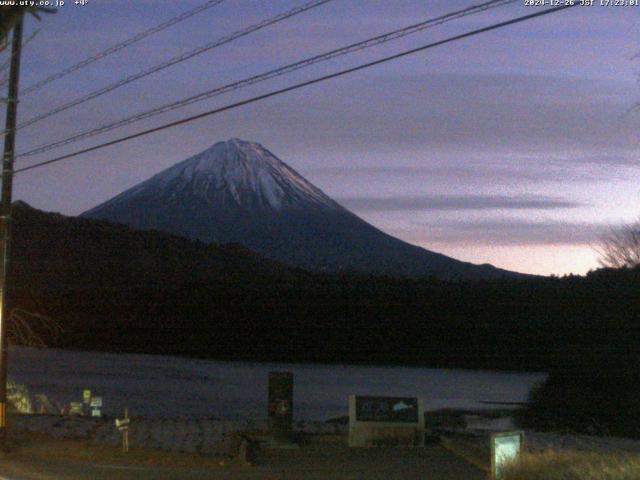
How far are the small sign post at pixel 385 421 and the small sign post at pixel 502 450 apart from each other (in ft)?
18.3

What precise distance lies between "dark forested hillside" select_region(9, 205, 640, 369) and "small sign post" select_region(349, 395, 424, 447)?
38.4m

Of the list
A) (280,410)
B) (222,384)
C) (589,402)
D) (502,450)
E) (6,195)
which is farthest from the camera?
(222,384)

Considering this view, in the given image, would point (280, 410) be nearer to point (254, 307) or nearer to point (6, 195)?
point (6, 195)

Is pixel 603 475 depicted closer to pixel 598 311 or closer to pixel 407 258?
pixel 598 311

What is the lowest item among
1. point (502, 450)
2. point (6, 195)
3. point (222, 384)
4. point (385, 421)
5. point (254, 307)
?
point (502, 450)

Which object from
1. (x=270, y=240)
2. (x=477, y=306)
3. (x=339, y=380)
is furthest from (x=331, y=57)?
(x=270, y=240)

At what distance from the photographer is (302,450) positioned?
1820 cm

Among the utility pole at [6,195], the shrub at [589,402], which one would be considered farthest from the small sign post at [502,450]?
the shrub at [589,402]

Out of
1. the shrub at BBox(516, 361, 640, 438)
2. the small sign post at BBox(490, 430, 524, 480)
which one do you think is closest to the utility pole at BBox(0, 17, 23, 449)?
the small sign post at BBox(490, 430, 524, 480)

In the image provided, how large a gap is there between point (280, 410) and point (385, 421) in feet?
7.30

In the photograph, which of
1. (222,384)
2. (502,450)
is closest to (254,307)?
(222,384)

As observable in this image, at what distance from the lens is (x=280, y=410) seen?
61.0 feet

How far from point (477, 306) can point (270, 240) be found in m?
93.0

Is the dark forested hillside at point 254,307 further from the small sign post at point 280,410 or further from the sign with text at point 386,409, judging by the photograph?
the small sign post at point 280,410
